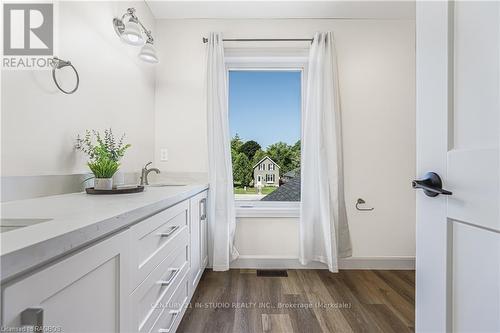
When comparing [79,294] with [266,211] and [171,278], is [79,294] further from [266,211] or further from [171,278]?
[266,211]

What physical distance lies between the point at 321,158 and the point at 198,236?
4.21ft

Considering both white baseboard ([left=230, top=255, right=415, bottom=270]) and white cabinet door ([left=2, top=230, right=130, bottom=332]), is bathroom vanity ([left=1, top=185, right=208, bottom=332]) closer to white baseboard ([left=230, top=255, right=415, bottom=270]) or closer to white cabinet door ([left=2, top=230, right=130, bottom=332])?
white cabinet door ([left=2, top=230, right=130, bottom=332])

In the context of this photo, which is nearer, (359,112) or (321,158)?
(321,158)

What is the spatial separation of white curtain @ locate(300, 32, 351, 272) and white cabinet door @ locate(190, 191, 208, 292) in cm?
91

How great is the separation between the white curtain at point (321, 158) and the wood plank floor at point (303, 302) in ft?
0.92

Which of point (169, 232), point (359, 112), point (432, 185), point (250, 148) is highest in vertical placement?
point (359, 112)

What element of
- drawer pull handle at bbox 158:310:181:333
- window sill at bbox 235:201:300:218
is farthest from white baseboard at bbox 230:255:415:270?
drawer pull handle at bbox 158:310:181:333

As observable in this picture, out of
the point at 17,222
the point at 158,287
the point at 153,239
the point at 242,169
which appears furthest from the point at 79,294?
the point at 242,169

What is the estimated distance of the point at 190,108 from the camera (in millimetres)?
2506

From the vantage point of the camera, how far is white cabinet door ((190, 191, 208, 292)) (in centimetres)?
178

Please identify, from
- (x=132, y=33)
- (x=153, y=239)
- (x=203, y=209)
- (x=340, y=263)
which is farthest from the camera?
(x=340, y=263)

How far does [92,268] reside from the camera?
613 millimetres

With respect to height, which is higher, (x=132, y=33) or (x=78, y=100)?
(x=132, y=33)

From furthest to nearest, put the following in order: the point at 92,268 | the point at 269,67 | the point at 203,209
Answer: the point at 269,67 → the point at 203,209 → the point at 92,268
